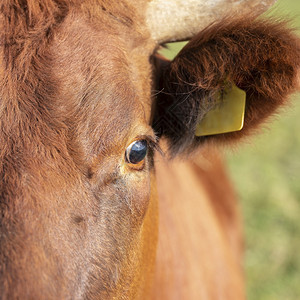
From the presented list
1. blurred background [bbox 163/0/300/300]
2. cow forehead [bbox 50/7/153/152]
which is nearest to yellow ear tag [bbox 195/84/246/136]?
cow forehead [bbox 50/7/153/152]

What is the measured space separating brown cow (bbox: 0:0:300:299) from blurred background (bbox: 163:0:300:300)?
1.76m

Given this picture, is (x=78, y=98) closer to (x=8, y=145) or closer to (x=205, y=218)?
(x=8, y=145)

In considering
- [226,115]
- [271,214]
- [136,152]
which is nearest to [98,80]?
[136,152]

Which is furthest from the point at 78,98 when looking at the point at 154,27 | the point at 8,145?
the point at 154,27

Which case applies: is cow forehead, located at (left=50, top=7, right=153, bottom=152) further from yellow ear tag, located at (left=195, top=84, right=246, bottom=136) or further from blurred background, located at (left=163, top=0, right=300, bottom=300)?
blurred background, located at (left=163, top=0, right=300, bottom=300)

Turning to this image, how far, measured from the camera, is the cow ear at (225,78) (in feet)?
6.09

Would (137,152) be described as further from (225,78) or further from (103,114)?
(225,78)

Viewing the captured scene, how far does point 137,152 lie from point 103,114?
0.84 ft

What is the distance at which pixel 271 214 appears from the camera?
5.88 meters

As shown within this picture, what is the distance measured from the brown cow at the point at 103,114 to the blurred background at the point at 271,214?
1.76 m

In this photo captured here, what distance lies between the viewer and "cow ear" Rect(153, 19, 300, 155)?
6.09 ft

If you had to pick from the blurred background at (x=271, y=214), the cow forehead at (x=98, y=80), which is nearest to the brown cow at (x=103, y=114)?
the cow forehead at (x=98, y=80)

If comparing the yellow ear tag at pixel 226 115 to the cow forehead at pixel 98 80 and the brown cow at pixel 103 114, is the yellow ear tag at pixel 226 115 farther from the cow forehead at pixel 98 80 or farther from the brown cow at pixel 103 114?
the cow forehead at pixel 98 80

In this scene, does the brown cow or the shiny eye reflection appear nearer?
the brown cow
